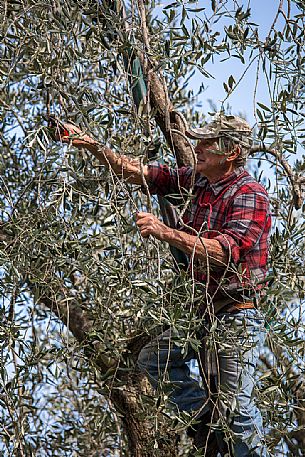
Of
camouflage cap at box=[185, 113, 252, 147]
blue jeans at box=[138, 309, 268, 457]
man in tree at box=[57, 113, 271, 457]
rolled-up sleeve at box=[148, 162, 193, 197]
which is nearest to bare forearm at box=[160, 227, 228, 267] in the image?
man in tree at box=[57, 113, 271, 457]

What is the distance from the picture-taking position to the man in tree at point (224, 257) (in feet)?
11.2

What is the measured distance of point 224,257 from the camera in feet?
11.4

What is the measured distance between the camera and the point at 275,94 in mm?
3533

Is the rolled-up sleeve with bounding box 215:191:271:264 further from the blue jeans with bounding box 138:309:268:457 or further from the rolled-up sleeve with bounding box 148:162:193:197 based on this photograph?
the rolled-up sleeve with bounding box 148:162:193:197

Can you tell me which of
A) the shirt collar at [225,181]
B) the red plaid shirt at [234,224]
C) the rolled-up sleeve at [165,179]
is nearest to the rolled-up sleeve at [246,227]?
the red plaid shirt at [234,224]

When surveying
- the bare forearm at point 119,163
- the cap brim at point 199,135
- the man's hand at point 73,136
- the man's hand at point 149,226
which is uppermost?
the man's hand at point 73,136

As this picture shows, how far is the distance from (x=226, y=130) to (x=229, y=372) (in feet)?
3.15

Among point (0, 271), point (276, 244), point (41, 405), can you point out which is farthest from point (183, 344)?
point (41, 405)

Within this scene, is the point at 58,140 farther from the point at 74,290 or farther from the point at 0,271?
the point at 74,290

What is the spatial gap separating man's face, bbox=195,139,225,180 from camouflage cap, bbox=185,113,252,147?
0.23 ft

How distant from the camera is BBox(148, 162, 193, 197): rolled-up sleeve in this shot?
158 inches

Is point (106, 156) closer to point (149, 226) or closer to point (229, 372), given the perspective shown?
point (149, 226)

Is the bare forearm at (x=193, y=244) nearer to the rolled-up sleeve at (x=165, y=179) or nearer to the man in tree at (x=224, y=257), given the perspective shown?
the man in tree at (x=224, y=257)

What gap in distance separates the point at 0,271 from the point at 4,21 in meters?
1.15
